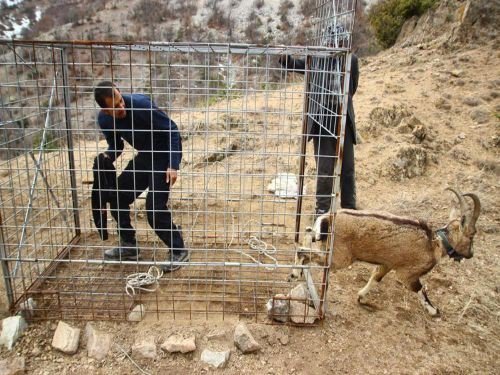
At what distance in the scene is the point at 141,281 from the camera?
3.91 meters

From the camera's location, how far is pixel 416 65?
398 inches

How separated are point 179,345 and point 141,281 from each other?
853 mm

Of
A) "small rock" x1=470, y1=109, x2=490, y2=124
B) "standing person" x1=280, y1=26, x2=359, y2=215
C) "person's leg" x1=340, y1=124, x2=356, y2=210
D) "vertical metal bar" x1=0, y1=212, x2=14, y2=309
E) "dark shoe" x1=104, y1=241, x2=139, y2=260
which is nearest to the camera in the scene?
"vertical metal bar" x1=0, y1=212, x2=14, y2=309

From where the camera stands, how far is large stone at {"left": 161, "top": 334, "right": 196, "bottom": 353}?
10.7 feet

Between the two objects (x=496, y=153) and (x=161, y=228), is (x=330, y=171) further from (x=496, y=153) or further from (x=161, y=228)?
(x=496, y=153)

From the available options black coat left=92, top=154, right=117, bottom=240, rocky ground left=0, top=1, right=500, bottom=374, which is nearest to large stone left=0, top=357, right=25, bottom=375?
rocky ground left=0, top=1, right=500, bottom=374

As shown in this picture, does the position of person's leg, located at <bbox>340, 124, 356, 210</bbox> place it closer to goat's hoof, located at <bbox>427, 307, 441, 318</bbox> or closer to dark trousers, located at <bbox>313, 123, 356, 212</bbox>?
dark trousers, located at <bbox>313, 123, 356, 212</bbox>

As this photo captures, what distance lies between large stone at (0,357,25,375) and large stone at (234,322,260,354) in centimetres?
159

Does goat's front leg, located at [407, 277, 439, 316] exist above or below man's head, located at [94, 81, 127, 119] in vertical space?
below

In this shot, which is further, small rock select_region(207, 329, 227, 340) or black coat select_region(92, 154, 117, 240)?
black coat select_region(92, 154, 117, 240)

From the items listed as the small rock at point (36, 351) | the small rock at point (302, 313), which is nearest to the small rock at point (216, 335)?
the small rock at point (302, 313)

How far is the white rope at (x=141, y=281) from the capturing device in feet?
12.6

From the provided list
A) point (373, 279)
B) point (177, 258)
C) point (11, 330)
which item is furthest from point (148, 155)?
point (373, 279)

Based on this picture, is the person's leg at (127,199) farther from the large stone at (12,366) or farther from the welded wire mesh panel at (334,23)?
the welded wire mesh panel at (334,23)
